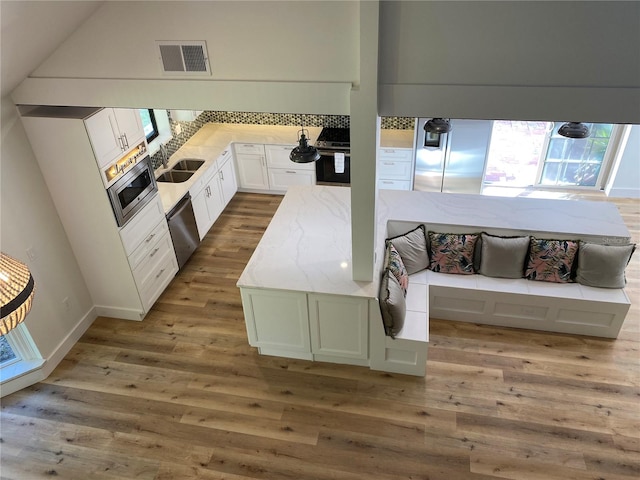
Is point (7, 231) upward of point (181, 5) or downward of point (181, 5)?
downward

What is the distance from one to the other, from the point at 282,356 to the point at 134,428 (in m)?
1.37

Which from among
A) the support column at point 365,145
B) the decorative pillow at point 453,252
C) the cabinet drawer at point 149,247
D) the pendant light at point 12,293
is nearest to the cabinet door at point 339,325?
the support column at point 365,145

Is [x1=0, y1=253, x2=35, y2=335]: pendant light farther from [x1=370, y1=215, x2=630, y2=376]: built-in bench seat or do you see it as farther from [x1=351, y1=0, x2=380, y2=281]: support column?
[x1=370, y1=215, x2=630, y2=376]: built-in bench seat

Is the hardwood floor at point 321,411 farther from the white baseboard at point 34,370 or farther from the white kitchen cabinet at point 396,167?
the white kitchen cabinet at point 396,167

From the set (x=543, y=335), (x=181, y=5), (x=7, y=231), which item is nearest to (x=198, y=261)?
(x=7, y=231)

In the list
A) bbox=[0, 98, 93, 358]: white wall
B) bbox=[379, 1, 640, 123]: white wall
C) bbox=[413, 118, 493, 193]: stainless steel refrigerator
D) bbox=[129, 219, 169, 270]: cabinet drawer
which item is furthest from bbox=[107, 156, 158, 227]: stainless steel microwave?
bbox=[413, 118, 493, 193]: stainless steel refrigerator

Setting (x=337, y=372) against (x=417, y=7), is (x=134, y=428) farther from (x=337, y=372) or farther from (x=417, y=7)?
(x=417, y=7)

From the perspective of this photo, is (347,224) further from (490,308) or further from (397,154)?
(397,154)

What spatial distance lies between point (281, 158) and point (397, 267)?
298 cm

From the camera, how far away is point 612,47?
2.78 meters

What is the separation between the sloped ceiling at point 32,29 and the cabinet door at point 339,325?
2612 mm

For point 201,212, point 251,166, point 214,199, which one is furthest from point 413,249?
point 251,166

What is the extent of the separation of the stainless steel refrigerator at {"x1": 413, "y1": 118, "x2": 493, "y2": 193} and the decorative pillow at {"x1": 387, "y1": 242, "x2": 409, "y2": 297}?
1946mm

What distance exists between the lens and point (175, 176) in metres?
6.16
